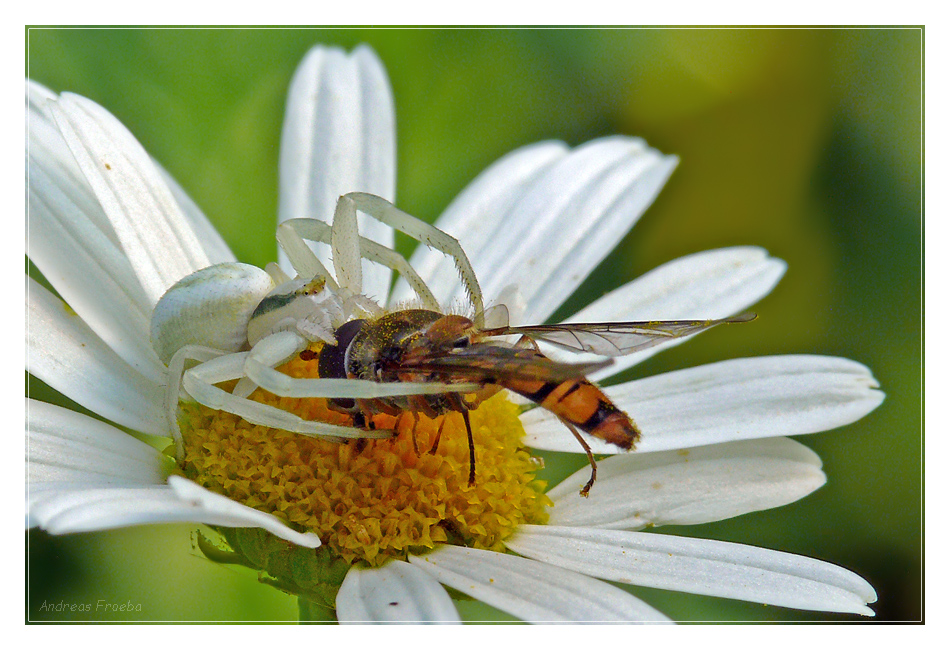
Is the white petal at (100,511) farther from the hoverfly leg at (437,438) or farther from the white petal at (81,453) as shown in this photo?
the hoverfly leg at (437,438)

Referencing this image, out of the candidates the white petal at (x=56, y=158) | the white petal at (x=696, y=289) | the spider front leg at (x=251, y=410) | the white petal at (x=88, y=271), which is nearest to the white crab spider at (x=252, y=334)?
the spider front leg at (x=251, y=410)

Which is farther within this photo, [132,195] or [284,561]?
[132,195]

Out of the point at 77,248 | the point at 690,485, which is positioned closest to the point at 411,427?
the point at 690,485

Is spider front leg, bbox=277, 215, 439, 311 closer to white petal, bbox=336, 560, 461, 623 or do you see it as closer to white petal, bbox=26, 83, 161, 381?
white petal, bbox=26, 83, 161, 381

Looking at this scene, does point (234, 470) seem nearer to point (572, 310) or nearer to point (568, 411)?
point (568, 411)

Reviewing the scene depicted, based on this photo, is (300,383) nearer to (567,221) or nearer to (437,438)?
(437,438)

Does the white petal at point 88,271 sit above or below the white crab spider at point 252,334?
above

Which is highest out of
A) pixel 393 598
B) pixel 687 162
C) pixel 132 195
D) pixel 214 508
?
pixel 687 162

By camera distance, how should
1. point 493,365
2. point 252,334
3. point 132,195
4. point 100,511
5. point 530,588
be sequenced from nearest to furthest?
point 100,511, point 493,365, point 530,588, point 252,334, point 132,195
